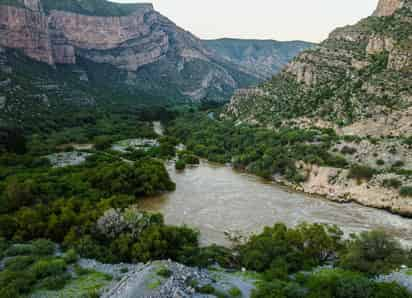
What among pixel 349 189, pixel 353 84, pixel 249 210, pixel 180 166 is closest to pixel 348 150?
pixel 349 189

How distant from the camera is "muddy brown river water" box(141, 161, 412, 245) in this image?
24.1 metres

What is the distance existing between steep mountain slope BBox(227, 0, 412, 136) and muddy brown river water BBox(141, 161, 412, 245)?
1492 cm

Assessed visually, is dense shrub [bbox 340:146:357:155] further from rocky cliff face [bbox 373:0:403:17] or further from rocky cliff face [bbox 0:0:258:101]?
rocky cliff face [bbox 0:0:258:101]

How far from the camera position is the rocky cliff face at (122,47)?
10162 centimetres

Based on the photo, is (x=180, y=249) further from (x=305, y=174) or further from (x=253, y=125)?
(x=253, y=125)

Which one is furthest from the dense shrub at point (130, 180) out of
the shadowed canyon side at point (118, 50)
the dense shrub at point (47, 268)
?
the shadowed canyon side at point (118, 50)

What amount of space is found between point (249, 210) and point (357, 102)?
26049 millimetres

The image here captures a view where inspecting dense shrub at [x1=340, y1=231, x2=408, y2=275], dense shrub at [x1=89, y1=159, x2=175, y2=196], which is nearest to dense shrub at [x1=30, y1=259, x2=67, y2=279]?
dense shrub at [x1=89, y1=159, x2=175, y2=196]

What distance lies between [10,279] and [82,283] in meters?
2.90

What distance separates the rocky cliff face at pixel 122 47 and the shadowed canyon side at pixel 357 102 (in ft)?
245

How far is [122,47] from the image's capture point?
15425 cm

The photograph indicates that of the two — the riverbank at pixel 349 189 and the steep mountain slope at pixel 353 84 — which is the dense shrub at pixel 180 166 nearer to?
the riverbank at pixel 349 189

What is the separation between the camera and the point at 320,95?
50750mm

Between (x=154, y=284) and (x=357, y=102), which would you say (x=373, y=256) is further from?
(x=357, y=102)
